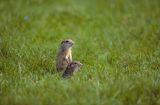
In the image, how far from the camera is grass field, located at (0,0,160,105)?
5.79m

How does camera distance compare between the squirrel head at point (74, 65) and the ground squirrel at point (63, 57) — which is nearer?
the squirrel head at point (74, 65)

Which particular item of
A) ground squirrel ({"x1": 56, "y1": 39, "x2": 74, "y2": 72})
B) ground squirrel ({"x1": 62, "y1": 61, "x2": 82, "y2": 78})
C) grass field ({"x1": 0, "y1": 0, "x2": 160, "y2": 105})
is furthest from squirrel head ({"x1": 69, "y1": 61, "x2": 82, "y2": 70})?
ground squirrel ({"x1": 56, "y1": 39, "x2": 74, "y2": 72})

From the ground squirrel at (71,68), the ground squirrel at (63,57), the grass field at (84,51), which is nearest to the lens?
the grass field at (84,51)

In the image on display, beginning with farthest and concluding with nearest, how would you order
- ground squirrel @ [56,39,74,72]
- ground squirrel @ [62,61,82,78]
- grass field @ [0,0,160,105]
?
ground squirrel @ [56,39,74,72], ground squirrel @ [62,61,82,78], grass field @ [0,0,160,105]

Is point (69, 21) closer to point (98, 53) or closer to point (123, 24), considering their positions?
point (123, 24)

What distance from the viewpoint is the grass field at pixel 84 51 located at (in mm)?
5785

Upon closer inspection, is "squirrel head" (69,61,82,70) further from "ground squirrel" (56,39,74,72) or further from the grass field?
"ground squirrel" (56,39,74,72)

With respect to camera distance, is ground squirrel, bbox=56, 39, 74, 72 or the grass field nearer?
the grass field

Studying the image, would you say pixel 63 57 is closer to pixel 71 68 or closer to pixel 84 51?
pixel 71 68

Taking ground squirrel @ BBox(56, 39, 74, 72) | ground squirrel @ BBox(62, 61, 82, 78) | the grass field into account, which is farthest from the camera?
ground squirrel @ BBox(56, 39, 74, 72)

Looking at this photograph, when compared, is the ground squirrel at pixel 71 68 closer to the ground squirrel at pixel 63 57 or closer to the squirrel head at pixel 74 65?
the squirrel head at pixel 74 65

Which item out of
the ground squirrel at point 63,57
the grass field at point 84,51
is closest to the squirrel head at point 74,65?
the grass field at point 84,51

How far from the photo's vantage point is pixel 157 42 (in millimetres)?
9094

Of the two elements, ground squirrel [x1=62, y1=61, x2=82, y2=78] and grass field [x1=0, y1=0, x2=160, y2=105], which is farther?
ground squirrel [x1=62, y1=61, x2=82, y2=78]
